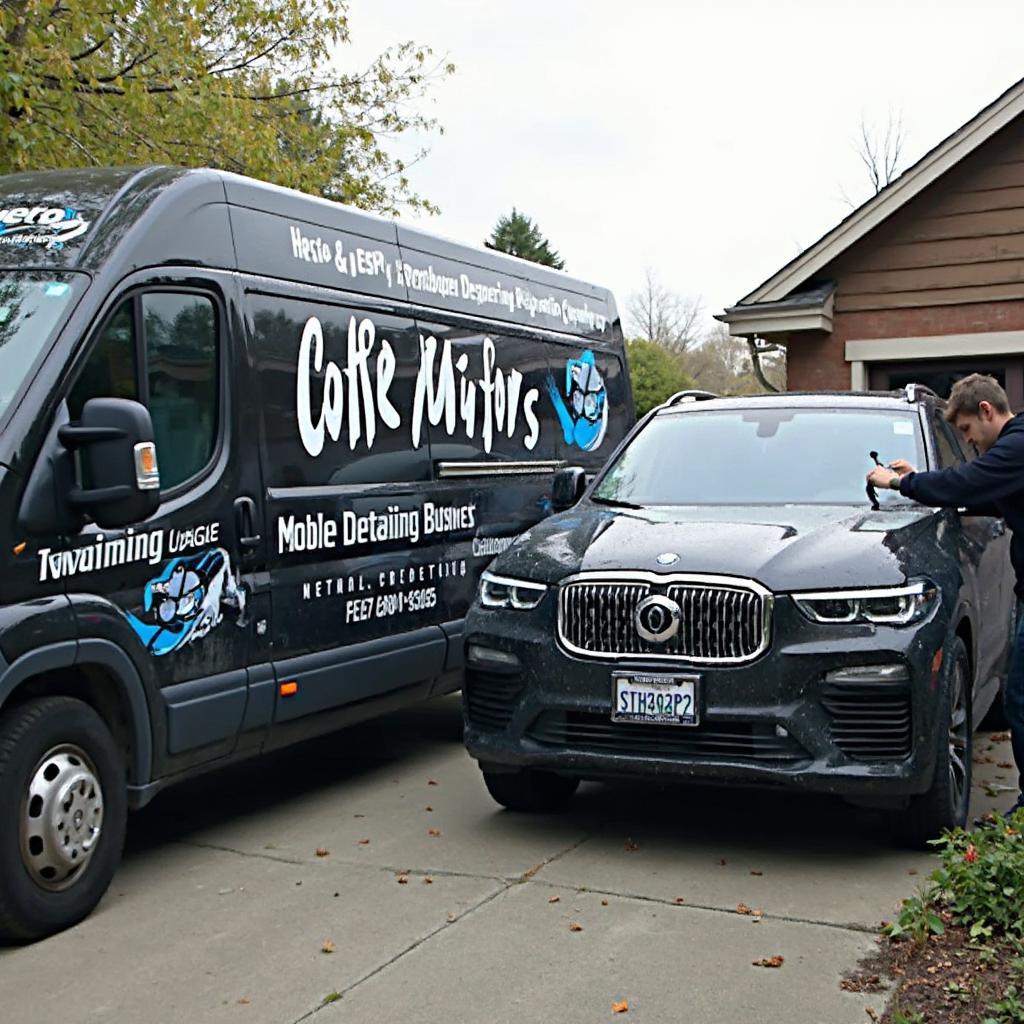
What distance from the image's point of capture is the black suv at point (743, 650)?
17.5 feet

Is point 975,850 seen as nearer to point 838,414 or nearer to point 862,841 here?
point 862,841

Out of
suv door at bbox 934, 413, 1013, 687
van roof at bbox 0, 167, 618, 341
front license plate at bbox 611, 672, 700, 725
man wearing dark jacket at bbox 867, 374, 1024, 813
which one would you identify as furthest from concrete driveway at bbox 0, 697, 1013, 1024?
van roof at bbox 0, 167, 618, 341

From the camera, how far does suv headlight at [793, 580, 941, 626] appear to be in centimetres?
537

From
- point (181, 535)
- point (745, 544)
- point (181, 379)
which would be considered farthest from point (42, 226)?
point (745, 544)

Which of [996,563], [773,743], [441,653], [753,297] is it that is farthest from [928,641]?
[753,297]

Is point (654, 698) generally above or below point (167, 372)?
below

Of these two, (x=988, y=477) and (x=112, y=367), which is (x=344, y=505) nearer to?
(x=112, y=367)

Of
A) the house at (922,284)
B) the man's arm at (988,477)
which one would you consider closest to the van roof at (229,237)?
the man's arm at (988,477)

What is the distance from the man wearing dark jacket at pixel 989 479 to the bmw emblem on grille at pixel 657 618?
1225 millimetres

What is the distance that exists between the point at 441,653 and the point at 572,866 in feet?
6.89

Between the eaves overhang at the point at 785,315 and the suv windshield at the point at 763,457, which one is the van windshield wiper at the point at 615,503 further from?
the eaves overhang at the point at 785,315

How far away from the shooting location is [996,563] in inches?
288

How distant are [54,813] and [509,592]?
6.70 feet

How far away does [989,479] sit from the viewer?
5.70 m
